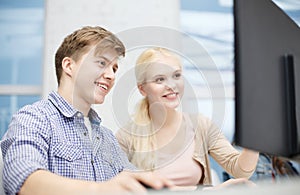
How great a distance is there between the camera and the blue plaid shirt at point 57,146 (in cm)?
71

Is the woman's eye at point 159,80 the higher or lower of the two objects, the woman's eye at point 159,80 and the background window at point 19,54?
the lower

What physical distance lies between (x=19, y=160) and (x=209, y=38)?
7.48 ft

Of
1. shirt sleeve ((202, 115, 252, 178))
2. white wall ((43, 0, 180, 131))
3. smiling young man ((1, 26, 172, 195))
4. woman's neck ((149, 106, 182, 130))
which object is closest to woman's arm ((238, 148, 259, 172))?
shirt sleeve ((202, 115, 252, 178))

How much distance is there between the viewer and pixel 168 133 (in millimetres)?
1114

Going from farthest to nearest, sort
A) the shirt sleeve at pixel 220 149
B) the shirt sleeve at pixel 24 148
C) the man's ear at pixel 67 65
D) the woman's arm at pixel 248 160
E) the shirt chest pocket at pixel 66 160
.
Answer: the shirt sleeve at pixel 220 149, the man's ear at pixel 67 65, the woman's arm at pixel 248 160, the shirt chest pocket at pixel 66 160, the shirt sleeve at pixel 24 148

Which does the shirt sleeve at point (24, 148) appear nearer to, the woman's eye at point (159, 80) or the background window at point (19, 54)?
the woman's eye at point (159, 80)

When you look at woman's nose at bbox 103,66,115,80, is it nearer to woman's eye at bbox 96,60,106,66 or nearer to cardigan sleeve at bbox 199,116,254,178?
woman's eye at bbox 96,60,106,66

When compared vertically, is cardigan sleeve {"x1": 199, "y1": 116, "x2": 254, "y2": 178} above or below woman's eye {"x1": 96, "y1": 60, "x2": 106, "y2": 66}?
below

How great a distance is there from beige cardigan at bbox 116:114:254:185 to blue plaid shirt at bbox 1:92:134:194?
4cm

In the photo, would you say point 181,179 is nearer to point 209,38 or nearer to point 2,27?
point 209,38

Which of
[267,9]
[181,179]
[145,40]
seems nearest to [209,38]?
[181,179]

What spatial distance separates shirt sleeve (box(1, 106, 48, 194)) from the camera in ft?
2.18

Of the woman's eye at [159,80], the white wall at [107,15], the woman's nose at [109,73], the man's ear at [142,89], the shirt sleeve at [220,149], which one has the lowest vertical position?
the shirt sleeve at [220,149]

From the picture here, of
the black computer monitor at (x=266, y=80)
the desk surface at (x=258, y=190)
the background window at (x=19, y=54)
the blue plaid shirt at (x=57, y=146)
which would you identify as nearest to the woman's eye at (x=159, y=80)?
the blue plaid shirt at (x=57, y=146)
